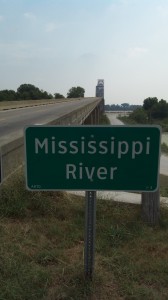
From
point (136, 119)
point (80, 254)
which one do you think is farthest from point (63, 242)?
point (136, 119)

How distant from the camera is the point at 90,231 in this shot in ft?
11.4

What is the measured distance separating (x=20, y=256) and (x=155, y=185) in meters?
1.54

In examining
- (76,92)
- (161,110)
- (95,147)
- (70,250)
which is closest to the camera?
(95,147)

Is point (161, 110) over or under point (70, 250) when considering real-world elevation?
under

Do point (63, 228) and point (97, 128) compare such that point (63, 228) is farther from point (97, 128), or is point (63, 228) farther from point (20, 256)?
point (97, 128)

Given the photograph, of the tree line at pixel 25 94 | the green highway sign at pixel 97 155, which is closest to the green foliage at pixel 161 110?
the tree line at pixel 25 94

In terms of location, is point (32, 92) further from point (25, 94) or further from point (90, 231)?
point (90, 231)

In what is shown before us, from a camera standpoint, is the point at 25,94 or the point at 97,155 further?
the point at 25,94

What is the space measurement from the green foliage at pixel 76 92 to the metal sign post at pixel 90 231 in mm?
169169

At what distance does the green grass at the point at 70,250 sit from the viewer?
3477mm

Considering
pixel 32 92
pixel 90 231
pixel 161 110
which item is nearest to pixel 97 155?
pixel 90 231

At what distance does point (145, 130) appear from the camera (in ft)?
10.6

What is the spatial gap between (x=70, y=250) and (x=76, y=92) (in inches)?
6796

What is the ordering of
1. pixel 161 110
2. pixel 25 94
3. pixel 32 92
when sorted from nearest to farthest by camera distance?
pixel 25 94
pixel 32 92
pixel 161 110
